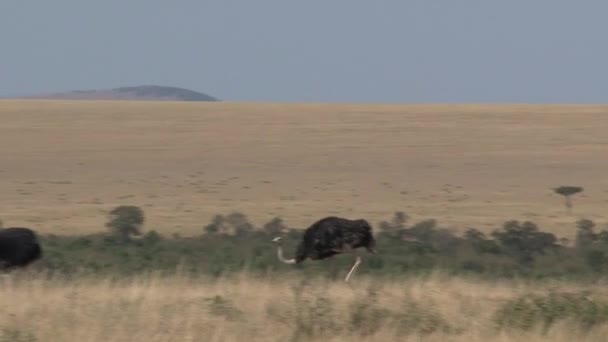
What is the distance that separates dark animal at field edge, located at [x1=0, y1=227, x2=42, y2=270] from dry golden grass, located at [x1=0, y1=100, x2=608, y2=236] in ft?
40.1

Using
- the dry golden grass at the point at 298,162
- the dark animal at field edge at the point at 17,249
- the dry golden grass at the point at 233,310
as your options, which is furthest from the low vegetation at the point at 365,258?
the dry golden grass at the point at 298,162

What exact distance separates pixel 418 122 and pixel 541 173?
18.2 meters

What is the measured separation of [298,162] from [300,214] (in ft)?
48.3

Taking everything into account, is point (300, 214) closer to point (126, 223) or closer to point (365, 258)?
point (126, 223)

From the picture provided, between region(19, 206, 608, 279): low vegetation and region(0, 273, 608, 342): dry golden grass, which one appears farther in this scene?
region(19, 206, 608, 279): low vegetation

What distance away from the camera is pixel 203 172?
41562mm

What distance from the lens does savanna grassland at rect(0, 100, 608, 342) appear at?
8.82 meters

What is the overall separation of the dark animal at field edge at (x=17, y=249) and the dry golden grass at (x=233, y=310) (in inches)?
81.6

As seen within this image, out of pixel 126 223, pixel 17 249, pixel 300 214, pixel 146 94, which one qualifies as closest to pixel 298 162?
pixel 300 214

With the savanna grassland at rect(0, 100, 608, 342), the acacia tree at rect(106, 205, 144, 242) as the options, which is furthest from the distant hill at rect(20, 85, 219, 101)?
the acacia tree at rect(106, 205, 144, 242)

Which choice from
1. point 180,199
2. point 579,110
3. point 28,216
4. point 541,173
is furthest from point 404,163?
point 579,110

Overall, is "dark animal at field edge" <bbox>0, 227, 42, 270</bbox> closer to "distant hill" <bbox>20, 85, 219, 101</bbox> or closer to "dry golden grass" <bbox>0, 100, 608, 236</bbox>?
"dry golden grass" <bbox>0, 100, 608, 236</bbox>

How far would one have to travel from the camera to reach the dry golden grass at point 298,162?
102ft

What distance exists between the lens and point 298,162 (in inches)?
1758
